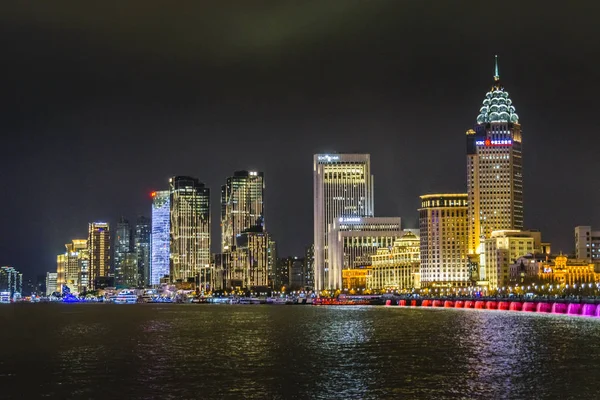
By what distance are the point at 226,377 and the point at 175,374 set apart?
5549 mm

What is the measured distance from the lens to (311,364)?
310 feet

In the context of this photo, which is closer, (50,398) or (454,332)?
(50,398)

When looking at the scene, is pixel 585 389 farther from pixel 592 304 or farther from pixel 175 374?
pixel 592 304

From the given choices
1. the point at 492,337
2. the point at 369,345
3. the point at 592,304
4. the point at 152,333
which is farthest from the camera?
the point at 592,304

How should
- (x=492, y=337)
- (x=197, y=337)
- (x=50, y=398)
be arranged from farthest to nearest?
(x=197, y=337) < (x=492, y=337) < (x=50, y=398)

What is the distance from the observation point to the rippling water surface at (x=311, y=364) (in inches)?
2948

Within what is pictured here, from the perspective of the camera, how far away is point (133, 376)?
85188 millimetres

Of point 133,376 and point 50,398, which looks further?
point 133,376

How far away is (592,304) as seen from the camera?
192375 millimetres

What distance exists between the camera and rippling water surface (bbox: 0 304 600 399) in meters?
74.9

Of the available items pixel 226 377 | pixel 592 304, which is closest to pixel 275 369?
pixel 226 377

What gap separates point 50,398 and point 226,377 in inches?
649

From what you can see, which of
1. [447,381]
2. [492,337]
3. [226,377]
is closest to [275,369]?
[226,377]

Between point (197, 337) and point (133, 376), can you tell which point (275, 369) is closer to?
point (133, 376)
